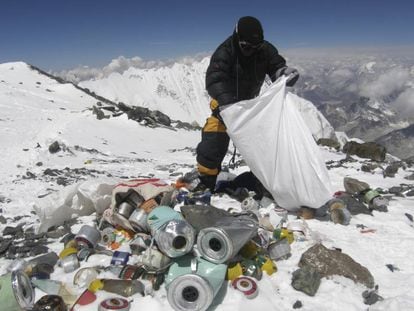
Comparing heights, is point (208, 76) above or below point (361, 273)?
above

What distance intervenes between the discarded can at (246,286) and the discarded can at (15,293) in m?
1.79

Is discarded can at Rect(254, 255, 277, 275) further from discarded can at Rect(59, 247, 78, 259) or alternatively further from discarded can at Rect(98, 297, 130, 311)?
discarded can at Rect(59, 247, 78, 259)

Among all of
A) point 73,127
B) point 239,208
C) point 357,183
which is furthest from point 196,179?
point 73,127

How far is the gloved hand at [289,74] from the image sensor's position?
5346mm

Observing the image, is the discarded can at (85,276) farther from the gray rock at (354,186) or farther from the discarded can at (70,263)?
the gray rock at (354,186)

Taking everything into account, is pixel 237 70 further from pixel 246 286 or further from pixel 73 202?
pixel 246 286

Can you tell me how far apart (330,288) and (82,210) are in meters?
3.53

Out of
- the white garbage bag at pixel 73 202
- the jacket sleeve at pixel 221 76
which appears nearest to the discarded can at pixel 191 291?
the white garbage bag at pixel 73 202

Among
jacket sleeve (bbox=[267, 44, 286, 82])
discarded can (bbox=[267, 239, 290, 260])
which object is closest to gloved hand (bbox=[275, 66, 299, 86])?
jacket sleeve (bbox=[267, 44, 286, 82])

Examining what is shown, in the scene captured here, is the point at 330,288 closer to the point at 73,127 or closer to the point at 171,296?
the point at 171,296

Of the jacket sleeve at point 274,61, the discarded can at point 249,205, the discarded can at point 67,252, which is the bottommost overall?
the discarded can at point 249,205

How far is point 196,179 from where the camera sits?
250 inches

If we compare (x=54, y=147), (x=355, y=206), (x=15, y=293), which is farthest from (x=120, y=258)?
(x=54, y=147)

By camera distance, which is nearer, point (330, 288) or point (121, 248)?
point (330, 288)
